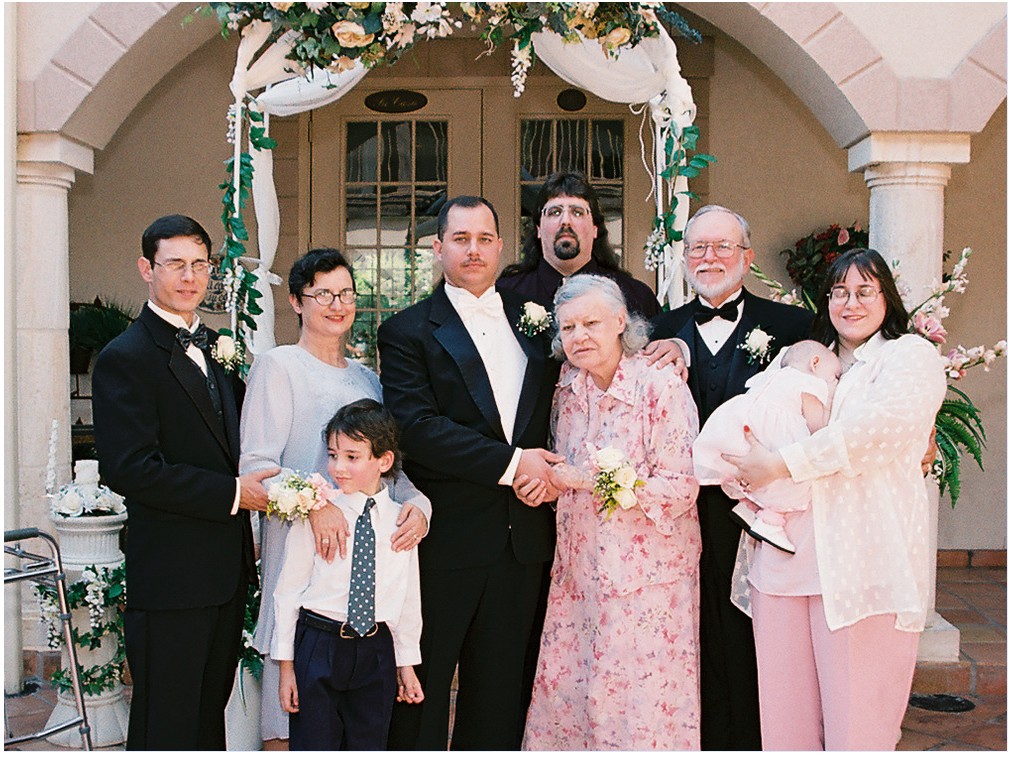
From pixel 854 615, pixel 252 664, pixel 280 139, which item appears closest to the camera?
pixel 854 615

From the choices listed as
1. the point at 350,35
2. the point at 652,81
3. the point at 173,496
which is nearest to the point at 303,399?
the point at 173,496

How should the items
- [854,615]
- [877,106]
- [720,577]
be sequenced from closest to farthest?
[854,615], [720,577], [877,106]

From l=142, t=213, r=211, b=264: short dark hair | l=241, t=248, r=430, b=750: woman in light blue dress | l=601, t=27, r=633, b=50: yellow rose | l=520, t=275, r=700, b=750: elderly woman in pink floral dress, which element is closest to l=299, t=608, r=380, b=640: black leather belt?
l=241, t=248, r=430, b=750: woman in light blue dress

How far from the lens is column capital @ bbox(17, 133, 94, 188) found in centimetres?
492

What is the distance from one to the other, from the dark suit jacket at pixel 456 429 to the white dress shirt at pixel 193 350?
55cm

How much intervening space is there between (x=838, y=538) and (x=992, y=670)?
267cm

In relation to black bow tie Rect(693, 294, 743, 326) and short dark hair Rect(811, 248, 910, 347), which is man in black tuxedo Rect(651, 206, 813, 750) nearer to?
black bow tie Rect(693, 294, 743, 326)

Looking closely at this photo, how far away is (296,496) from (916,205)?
363cm

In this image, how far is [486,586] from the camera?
10.8ft

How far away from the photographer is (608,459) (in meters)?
3.00

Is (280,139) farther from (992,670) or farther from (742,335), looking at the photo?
(992,670)

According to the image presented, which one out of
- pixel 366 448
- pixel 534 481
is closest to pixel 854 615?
pixel 534 481

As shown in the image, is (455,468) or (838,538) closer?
(838,538)

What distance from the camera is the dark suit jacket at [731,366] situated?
3395 millimetres
